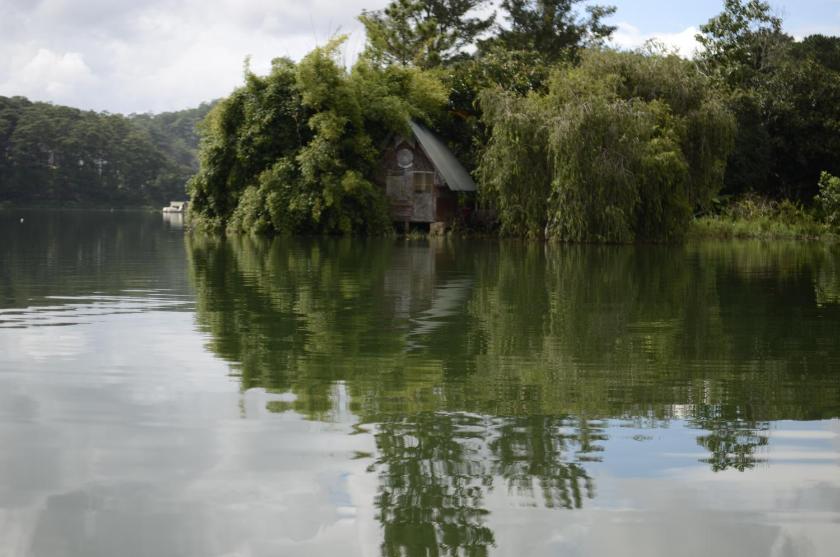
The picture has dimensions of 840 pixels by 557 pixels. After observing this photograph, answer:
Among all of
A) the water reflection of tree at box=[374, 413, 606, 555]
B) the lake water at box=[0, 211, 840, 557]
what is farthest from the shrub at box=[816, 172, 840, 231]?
the water reflection of tree at box=[374, 413, 606, 555]

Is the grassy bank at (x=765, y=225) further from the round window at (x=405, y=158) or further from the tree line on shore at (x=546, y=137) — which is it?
the round window at (x=405, y=158)

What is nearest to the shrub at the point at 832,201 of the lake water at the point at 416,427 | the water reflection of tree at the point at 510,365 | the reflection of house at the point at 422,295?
the reflection of house at the point at 422,295

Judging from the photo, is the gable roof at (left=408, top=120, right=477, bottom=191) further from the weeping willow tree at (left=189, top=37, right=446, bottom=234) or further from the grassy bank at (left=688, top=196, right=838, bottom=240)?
the grassy bank at (left=688, top=196, right=838, bottom=240)

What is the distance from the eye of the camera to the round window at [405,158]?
4306 centimetres

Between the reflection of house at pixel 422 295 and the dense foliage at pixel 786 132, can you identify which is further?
the dense foliage at pixel 786 132

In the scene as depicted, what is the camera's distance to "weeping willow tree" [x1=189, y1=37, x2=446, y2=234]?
40625mm

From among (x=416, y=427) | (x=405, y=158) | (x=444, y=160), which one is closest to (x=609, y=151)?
(x=444, y=160)

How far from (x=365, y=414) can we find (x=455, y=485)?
169cm

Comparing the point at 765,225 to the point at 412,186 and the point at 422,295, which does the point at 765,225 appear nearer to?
the point at 412,186

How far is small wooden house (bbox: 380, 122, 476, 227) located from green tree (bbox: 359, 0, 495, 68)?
55.4ft

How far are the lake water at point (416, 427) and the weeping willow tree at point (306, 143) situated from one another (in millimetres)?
26018

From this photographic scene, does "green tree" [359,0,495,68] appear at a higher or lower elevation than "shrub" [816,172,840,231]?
higher

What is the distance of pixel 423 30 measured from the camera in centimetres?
6219

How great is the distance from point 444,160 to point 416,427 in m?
37.5
